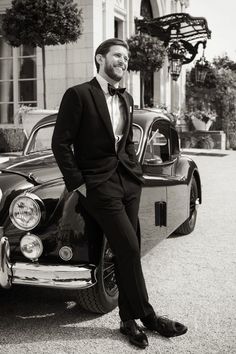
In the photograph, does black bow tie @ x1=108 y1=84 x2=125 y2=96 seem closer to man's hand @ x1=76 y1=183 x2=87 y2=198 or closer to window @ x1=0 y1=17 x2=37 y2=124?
man's hand @ x1=76 y1=183 x2=87 y2=198

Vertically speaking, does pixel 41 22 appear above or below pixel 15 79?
above

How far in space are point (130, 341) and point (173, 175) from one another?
2.37 metres

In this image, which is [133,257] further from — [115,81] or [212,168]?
[212,168]

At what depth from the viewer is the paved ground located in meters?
3.23

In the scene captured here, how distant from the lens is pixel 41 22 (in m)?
12.0

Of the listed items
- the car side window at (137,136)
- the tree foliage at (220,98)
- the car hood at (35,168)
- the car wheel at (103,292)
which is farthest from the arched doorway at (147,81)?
the car wheel at (103,292)

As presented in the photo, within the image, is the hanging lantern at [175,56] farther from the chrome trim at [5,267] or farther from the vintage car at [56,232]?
the chrome trim at [5,267]

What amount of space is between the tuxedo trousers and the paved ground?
26 cm

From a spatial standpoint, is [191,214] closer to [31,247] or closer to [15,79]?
[31,247]

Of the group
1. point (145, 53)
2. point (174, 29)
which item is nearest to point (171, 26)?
point (174, 29)

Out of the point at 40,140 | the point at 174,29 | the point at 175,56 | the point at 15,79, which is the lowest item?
the point at 40,140

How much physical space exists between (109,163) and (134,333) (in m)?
1.08

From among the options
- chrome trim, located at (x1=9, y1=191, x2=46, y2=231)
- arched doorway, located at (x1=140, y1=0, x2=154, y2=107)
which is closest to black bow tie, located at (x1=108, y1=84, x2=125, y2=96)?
chrome trim, located at (x1=9, y1=191, x2=46, y2=231)

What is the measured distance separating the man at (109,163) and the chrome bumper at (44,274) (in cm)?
23
